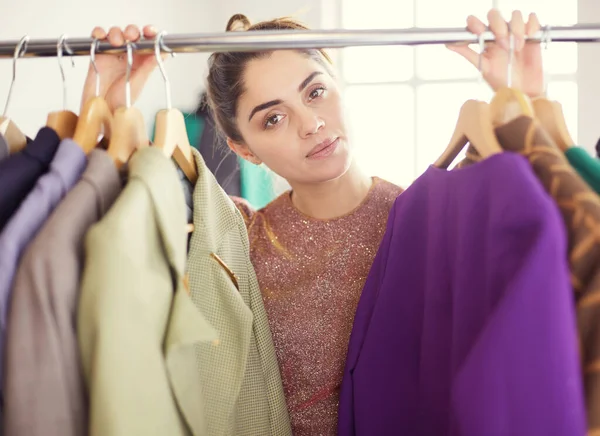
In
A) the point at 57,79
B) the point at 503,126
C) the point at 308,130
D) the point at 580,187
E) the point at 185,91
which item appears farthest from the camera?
the point at 185,91

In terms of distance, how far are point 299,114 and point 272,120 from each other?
0.07 m

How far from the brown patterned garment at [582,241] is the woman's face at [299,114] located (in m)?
0.53

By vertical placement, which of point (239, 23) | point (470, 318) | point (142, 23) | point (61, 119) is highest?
point (142, 23)

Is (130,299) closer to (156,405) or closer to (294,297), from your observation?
(156,405)

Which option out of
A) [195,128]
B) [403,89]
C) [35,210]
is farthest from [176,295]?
[403,89]

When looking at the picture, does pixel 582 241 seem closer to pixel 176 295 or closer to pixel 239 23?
pixel 176 295

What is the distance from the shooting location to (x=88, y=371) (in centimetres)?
51

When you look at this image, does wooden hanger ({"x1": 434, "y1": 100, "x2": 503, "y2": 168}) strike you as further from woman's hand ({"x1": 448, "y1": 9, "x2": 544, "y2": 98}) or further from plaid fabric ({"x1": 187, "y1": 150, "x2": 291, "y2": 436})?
plaid fabric ({"x1": 187, "y1": 150, "x2": 291, "y2": 436})

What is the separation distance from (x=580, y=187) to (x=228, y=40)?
0.44 metres

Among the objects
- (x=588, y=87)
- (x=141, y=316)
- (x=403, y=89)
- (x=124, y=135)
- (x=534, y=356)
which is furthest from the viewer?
(x=403, y=89)

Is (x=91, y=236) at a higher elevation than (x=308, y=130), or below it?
below

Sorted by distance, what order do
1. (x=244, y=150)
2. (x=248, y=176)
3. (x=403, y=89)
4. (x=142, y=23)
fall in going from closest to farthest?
(x=244, y=150) < (x=142, y=23) < (x=248, y=176) < (x=403, y=89)

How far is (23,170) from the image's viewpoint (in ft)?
1.94

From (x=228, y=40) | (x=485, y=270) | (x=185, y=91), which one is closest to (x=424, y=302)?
(x=485, y=270)
